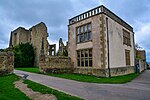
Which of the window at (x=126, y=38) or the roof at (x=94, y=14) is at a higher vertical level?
the roof at (x=94, y=14)

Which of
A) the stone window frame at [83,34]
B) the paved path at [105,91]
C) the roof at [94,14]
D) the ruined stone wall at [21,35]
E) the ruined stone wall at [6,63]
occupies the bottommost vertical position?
the paved path at [105,91]

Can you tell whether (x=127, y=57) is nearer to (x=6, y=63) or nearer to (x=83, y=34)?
(x=83, y=34)

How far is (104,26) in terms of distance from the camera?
47.7 ft

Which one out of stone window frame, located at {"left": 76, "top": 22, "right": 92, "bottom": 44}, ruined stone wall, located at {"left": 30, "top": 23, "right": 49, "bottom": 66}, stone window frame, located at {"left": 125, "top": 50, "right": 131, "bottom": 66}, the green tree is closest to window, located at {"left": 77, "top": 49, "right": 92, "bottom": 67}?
stone window frame, located at {"left": 76, "top": 22, "right": 92, "bottom": 44}

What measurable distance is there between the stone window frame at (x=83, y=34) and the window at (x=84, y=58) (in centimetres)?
129

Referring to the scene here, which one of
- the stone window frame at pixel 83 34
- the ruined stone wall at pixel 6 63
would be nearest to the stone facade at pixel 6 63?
the ruined stone wall at pixel 6 63

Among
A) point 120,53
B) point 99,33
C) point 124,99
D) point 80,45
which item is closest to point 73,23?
point 80,45

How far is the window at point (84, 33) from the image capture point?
15828 millimetres

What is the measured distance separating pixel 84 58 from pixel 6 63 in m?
8.16

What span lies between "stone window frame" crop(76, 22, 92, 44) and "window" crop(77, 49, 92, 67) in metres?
1.29

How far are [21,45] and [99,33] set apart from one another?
25.7m

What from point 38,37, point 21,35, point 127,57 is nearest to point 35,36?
point 38,37

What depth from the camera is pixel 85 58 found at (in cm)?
1586

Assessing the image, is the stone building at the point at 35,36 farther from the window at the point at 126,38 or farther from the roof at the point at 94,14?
the window at the point at 126,38
